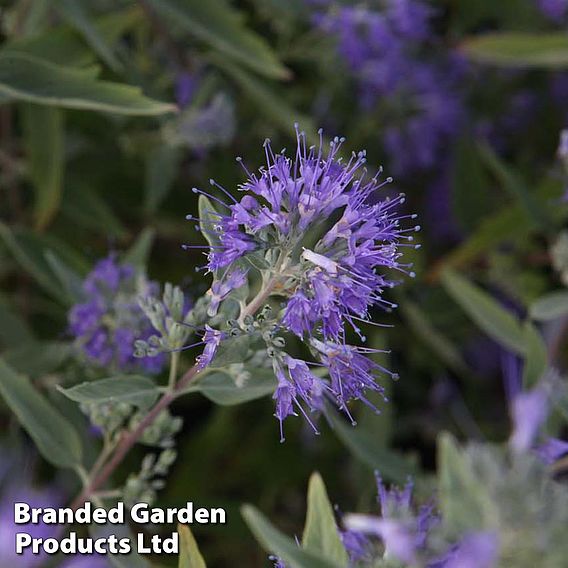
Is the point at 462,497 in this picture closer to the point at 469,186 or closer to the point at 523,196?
the point at 523,196

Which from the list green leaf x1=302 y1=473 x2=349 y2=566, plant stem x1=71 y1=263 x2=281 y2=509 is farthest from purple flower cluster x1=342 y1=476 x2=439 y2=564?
plant stem x1=71 y1=263 x2=281 y2=509

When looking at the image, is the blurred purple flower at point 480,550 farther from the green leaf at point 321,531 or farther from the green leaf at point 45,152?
the green leaf at point 45,152

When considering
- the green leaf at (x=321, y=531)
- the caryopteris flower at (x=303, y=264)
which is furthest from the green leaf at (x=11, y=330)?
the green leaf at (x=321, y=531)

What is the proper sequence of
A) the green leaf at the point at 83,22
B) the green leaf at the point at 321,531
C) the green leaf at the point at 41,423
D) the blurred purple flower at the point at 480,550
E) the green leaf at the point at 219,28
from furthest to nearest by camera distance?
the green leaf at the point at 219,28 < the green leaf at the point at 83,22 < the green leaf at the point at 41,423 < the green leaf at the point at 321,531 < the blurred purple flower at the point at 480,550

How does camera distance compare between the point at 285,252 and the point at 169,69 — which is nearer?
the point at 285,252

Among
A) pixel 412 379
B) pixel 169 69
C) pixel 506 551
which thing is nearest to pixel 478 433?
pixel 412 379

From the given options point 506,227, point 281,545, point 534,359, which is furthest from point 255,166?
point 281,545

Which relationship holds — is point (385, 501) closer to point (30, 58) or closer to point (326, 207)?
point (326, 207)
